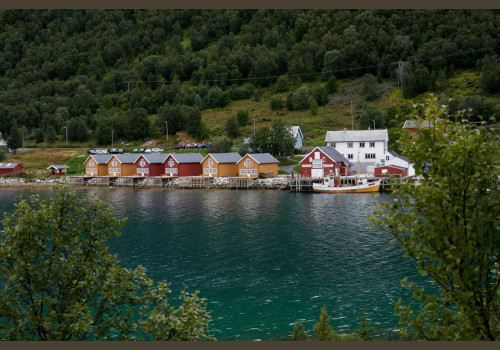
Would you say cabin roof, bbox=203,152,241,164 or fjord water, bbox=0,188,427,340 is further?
cabin roof, bbox=203,152,241,164

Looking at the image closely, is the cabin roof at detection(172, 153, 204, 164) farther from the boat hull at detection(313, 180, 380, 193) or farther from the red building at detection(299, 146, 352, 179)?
the boat hull at detection(313, 180, 380, 193)

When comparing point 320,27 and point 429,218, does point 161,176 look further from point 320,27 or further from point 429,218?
point 320,27

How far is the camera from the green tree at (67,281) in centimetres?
1126

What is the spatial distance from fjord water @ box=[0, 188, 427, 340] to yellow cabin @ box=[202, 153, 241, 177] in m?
23.7

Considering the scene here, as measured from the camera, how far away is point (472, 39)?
13700cm

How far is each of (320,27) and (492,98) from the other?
8640cm

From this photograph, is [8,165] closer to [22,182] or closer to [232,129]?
[22,182]

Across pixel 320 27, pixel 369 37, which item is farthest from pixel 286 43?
pixel 369 37

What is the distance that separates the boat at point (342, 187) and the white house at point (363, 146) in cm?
967

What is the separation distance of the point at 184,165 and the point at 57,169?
94.5ft

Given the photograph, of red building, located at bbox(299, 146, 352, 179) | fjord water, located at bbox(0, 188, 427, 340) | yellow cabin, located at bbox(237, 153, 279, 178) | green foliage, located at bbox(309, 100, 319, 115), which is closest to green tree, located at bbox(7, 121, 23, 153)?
fjord water, located at bbox(0, 188, 427, 340)

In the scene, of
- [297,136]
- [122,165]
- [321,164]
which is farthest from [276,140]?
[122,165]

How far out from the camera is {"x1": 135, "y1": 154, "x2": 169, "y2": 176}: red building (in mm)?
91750

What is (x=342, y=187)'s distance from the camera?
7250 cm
